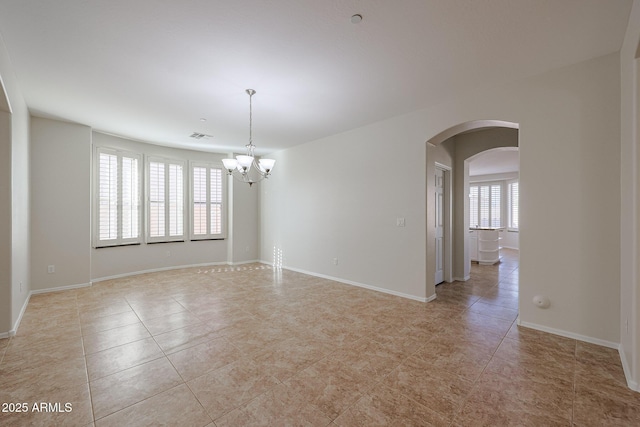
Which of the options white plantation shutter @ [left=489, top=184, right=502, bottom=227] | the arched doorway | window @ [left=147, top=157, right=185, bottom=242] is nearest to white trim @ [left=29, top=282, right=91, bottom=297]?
window @ [left=147, top=157, right=185, bottom=242]

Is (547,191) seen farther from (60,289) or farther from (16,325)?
(60,289)

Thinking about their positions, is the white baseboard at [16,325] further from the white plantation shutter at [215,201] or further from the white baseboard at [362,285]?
the white baseboard at [362,285]

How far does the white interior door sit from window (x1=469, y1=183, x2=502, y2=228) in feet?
21.4

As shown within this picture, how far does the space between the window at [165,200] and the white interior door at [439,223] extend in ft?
19.2

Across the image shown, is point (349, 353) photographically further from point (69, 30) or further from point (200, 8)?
point (69, 30)

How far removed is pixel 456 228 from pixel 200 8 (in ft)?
17.4

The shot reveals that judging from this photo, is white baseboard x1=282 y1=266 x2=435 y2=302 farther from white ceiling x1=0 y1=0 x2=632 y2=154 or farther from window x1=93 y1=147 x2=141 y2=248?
window x1=93 y1=147 x2=141 y2=248

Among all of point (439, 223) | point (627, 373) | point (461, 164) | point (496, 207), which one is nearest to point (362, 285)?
point (439, 223)

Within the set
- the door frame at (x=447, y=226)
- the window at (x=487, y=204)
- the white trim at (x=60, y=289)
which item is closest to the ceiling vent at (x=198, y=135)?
the white trim at (x=60, y=289)

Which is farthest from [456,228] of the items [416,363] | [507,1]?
[507,1]

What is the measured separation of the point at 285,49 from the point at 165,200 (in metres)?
5.27

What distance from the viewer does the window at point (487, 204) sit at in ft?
35.9

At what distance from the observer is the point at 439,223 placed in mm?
5211

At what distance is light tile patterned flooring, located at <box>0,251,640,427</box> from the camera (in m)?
1.88
